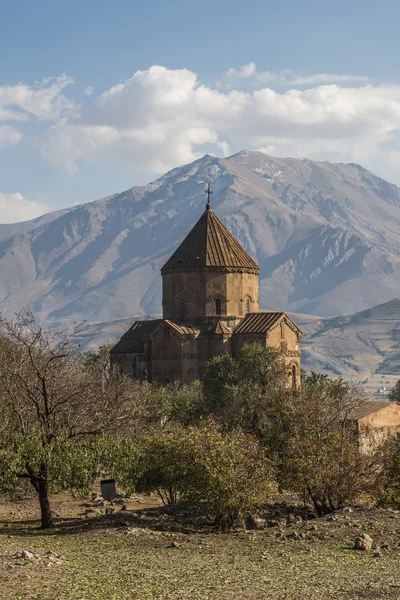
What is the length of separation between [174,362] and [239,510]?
123ft

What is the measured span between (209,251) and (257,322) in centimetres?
782

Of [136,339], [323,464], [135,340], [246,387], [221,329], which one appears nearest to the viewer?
[323,464]

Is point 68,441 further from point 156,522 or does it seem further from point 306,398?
point 306,398

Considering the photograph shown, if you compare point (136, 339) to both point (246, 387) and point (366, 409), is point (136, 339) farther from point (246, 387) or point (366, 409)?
point (246, 387)

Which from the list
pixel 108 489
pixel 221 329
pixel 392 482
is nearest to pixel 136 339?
pixel 221 329

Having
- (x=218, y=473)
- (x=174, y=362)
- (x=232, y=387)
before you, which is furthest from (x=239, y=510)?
(x=174, y=362)

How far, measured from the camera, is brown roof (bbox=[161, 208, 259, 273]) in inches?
2889

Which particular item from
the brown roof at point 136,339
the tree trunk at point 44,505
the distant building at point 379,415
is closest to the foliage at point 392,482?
the tree trunk at point 44,505

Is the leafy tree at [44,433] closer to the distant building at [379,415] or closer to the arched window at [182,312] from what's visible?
the distant building at [379,415]

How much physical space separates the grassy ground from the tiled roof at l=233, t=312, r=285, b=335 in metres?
34.6

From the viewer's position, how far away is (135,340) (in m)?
A: 77.2

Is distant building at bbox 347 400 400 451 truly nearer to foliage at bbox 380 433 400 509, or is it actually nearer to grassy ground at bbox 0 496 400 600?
foliage at bbox 380 433 400 509

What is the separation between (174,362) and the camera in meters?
71.0

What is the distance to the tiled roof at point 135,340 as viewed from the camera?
76.0 m
